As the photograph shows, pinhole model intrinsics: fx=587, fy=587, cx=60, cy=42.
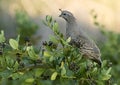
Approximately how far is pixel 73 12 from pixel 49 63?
6.22 m

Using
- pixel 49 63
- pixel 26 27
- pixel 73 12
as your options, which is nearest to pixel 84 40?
pixel 49 63

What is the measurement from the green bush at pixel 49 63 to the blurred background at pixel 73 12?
222 cm

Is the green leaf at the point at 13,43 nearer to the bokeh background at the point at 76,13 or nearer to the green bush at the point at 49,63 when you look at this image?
the green bush at the point at 49,63

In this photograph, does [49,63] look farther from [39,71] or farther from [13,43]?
[13,43]

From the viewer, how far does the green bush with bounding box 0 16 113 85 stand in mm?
2205

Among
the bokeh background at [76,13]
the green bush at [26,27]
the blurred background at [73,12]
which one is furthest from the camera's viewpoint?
the bokeh background at [76,13]

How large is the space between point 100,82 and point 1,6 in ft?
18.9

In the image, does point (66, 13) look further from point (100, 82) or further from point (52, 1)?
point (52, 1)

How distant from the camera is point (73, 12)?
841cm

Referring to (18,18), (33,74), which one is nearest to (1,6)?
(18,18)

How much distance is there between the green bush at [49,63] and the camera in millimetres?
2205

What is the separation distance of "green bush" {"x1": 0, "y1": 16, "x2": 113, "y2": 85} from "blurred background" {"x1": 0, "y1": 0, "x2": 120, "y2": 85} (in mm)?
2225

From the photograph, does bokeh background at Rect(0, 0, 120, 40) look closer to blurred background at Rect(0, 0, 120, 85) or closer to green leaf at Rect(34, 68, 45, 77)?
blurred background at Rect(0, 0, 120, 85)

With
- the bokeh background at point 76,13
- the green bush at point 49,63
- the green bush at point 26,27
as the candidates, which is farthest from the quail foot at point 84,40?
the bokeh background at point 76,13
